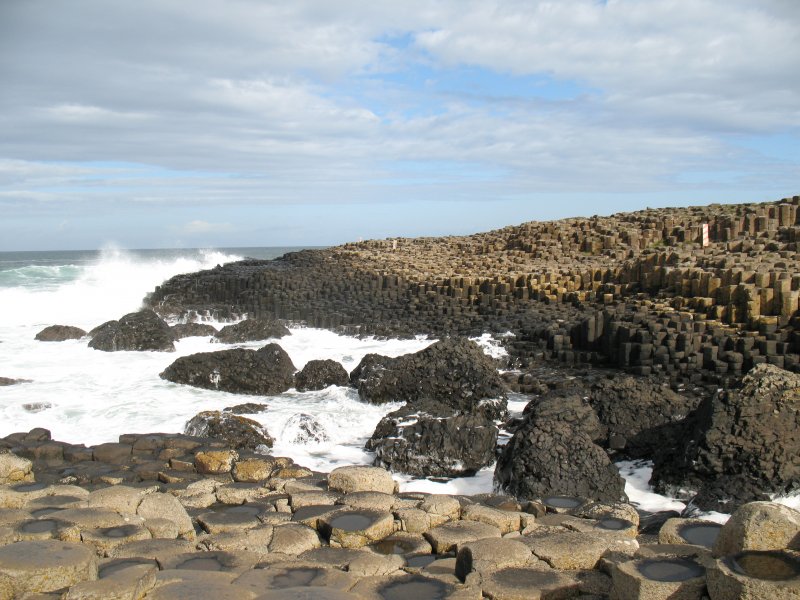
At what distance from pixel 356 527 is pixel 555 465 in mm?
2545

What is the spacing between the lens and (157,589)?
4152 mm

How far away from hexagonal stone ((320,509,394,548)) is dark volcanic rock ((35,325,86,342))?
1484 centimetres

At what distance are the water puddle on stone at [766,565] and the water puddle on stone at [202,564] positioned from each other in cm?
298

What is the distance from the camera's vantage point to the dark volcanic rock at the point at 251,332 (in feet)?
58.5

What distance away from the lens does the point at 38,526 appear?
514cm

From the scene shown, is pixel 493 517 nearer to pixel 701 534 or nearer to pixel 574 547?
pixel 574 547

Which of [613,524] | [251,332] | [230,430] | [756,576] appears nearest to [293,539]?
[613,524]

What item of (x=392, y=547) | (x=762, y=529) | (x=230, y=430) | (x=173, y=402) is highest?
(x=762, y=529)

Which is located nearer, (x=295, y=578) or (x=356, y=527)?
(x=295, y=578)

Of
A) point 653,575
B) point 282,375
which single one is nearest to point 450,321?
point 282,375

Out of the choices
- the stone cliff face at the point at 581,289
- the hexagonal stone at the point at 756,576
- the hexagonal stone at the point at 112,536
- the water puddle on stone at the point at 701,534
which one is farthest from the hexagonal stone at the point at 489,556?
the stone cliff face at the point at 581,289

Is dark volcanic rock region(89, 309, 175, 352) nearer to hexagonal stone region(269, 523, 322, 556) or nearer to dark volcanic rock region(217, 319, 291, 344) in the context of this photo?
dark volcanic rock region(217, 319, 291, 344)

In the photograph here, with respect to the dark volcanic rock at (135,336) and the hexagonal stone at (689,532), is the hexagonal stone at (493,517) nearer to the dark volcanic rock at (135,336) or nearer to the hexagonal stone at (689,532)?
the hexagonal stone at (689,532)

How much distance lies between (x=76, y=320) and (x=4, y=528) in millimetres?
21381
